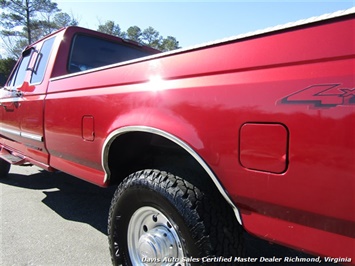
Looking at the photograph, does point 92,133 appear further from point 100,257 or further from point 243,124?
point 243,124

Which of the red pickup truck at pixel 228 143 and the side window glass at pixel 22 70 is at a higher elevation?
the side window glass at pixel 22 70

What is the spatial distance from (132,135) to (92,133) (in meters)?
0.38

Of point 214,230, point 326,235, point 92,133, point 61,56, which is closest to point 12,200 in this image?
point 61,56

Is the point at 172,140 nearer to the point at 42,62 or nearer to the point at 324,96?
the point at 324,96

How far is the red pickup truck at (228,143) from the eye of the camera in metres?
1.21

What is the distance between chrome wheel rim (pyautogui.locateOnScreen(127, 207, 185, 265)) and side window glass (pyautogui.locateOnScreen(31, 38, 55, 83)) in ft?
7.52

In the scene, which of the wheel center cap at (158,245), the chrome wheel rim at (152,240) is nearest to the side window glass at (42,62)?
the chrome wheel rim at (152,240)

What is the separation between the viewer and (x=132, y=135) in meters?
2.28

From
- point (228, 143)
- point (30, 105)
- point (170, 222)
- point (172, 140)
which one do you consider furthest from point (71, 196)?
point (228, 143)

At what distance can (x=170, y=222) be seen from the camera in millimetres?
1806

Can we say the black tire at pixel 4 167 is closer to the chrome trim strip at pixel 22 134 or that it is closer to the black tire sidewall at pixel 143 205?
the chrome trim strip at pixel 22 134

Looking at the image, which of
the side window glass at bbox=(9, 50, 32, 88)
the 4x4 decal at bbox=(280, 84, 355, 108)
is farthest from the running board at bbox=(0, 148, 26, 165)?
the 4x4 decal at bbox=(280, 84, 355, 108)

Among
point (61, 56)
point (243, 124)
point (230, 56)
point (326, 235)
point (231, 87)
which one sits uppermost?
point (61, 56)

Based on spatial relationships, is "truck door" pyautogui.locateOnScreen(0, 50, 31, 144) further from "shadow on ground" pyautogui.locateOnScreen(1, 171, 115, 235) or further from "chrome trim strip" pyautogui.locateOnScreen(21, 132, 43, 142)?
"shadow on ground" pyautogui.locateOnScreen(1, 171, 115, 235)
